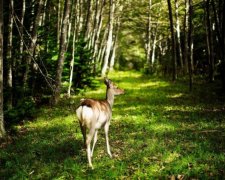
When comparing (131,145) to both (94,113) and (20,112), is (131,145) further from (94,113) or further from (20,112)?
(20,112)

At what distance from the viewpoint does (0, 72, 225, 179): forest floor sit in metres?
10.2

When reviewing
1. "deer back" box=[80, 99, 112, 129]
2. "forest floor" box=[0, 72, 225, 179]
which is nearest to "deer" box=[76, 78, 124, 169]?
"deer back" box=[80, 99, 112, 129]

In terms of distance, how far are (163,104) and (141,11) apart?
25.4 m

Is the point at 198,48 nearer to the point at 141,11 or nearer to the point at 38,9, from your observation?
the point at 141,11

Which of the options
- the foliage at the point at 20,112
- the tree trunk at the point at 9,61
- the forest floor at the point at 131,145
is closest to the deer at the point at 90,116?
the forest floor at the point at 131,145

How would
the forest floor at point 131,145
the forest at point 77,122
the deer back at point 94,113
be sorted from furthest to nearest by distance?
the forest at point 77,122 → the forest floor at point 131,145 → the deer back at point 94,113

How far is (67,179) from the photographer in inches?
389

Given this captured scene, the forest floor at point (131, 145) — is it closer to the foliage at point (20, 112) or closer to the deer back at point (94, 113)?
the foliage at point (20, 112)

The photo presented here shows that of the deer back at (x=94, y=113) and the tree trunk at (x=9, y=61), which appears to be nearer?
the deer back at (x=94, y=113)

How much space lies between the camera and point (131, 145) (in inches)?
490

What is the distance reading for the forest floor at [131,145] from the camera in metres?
10.2

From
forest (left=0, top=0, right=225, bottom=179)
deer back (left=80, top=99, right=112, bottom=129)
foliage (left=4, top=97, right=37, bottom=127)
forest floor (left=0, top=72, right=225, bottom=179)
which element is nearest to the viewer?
deer back (left=80, top=99, right=112, bottom=129)

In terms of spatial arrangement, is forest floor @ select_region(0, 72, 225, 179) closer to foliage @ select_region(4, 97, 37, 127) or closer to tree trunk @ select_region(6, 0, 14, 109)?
foliage @ select_region(4, 97, 37, 127)

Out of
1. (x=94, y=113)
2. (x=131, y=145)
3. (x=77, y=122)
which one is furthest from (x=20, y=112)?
(x=94, y=113)
